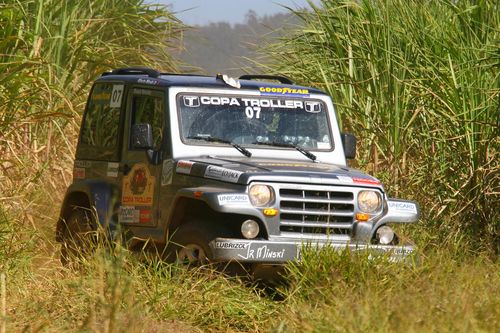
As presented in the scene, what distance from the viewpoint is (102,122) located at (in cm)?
1024

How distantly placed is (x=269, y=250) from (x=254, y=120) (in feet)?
5.40

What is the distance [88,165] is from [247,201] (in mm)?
2535

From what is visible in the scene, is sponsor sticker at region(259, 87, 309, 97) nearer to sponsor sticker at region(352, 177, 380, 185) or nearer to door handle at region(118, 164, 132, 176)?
door handle at region(118, 164, 132, 176)

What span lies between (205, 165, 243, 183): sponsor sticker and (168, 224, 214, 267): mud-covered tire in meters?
0.37

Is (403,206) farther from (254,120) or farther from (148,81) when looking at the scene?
(148,81)

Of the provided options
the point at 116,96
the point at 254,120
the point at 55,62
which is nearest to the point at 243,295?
the point at 254,120

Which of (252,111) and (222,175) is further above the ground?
(252,111)

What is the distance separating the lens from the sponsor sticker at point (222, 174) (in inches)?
328

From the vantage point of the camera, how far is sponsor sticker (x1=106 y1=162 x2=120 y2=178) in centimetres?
980

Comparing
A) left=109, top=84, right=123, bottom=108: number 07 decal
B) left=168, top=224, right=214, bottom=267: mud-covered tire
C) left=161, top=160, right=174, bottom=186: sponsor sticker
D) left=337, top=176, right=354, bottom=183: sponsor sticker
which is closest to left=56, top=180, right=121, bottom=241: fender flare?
left=161, top=160, right=174, bottom=186: sponsor sticker

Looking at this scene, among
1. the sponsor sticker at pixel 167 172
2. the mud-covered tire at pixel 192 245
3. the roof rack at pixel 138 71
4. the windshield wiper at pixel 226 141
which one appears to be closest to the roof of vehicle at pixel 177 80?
the roof rack at pixel 138 71

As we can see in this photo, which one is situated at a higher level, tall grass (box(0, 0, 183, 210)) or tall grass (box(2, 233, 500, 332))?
tall grass (box(0, 0, 183, 210))

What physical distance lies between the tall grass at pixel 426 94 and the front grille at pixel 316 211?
75.7 inches

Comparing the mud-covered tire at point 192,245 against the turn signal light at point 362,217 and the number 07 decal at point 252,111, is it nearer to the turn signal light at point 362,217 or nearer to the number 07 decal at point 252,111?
the turn signal light at point 362,217
